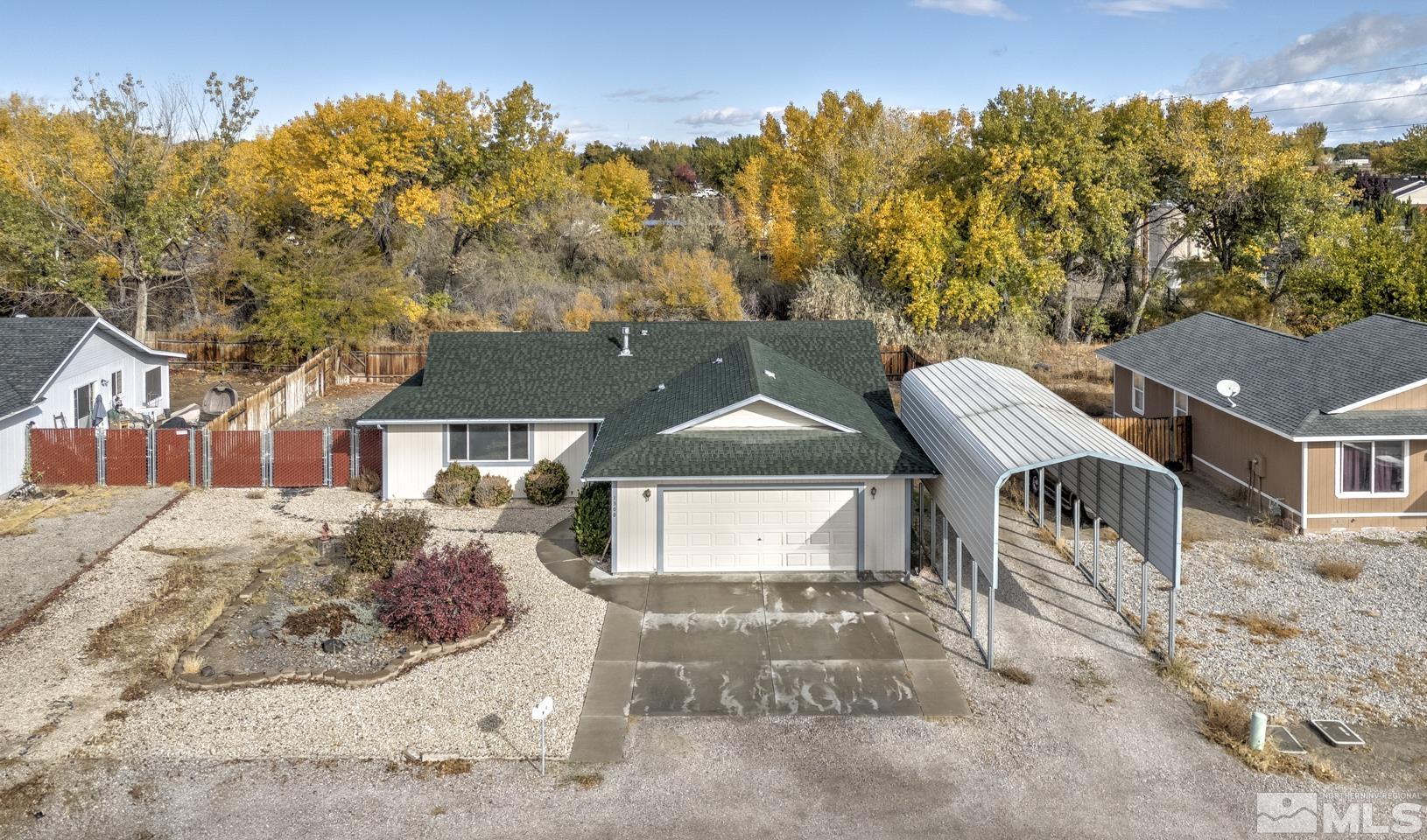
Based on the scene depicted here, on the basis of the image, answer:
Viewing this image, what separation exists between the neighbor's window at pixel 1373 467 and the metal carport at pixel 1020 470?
18.5ft

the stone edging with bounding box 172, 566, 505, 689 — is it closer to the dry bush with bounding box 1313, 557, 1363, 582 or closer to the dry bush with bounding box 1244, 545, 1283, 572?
the dry bush with bounding box 1244, 545, 1283, 572

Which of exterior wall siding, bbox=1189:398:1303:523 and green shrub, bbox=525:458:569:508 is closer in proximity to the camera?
exterior wall siding, bbox=1189:398:1303:523

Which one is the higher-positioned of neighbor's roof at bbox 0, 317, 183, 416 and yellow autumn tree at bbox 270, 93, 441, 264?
yellow autumn tree at bbox 270, 93, 441, 264

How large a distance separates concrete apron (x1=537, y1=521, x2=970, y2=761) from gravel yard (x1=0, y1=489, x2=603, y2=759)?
0.53 meters

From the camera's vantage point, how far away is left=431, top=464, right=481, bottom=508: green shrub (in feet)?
70.3

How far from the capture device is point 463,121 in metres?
40.8

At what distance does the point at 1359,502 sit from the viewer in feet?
63.4

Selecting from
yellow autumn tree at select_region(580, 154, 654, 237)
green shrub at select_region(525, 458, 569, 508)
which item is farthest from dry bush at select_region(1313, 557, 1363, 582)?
yellow autumn tree at select_region(580, 154, 654, 237)

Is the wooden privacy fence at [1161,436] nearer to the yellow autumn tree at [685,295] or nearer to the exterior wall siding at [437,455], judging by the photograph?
the exterior wall siding at [437,455]


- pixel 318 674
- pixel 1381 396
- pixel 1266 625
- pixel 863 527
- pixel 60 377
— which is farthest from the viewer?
pixel 60 377

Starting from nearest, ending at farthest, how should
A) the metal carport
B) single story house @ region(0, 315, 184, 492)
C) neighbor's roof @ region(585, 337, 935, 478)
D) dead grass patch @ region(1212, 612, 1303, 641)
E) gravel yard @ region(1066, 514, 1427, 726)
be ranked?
gravel yard @ region(1066, 514, 1427, 726)
the metal carport
dead grass patch @ region(1212, 612, 1303, 641)
neighbor's roof @ region(585, 337, 935, 478)
single story house @ region(0, 315, 184, 492)

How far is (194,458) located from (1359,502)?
83.8 ft

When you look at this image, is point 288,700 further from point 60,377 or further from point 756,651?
point 60,377

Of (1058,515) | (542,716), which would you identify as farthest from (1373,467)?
(542,716)
